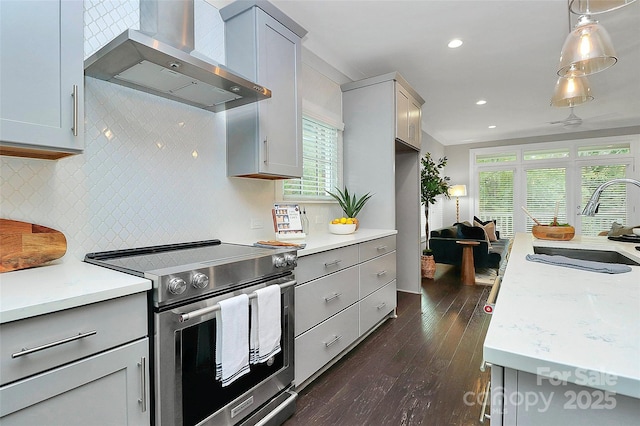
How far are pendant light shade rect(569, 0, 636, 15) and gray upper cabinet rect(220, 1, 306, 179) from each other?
1.71 metres

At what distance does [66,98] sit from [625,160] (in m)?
8.89

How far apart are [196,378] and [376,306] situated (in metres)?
1.88

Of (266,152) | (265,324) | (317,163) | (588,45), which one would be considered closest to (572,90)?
(588,45)

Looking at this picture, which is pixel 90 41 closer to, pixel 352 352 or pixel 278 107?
pixel 278 107

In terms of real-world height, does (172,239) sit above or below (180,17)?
below

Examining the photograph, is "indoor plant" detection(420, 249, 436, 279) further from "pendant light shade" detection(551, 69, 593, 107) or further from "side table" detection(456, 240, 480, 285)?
"pendant light shade" detection(551, 69, 593, 107)

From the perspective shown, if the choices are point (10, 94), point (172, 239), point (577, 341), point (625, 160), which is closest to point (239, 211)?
point (172, 239)

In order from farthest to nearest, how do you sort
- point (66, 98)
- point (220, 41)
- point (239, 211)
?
point (239, 211)
point (220, 41)
point (66, 98)

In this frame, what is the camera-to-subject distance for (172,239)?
1912 mm

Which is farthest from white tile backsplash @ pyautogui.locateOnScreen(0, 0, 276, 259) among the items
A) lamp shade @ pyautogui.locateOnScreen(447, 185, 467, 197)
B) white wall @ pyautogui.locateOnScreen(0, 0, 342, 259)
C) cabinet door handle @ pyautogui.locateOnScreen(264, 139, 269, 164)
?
lamp shade @ pyautogui.locateOnScreen(447, 185, 467, 197)

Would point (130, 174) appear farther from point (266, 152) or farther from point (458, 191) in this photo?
point (458, 191)

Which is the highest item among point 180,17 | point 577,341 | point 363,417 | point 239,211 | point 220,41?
point 220,41

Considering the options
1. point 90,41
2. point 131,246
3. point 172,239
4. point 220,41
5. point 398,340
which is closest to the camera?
point 90,41

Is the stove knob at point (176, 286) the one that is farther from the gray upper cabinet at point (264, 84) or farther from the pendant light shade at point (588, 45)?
the pendant light shade at point (588, 45)
